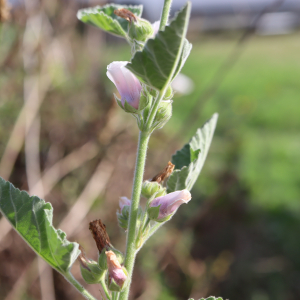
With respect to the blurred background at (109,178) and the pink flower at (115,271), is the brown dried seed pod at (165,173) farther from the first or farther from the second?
the blurred background at (109,178)

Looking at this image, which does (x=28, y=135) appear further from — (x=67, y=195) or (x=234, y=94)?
(x=234, y=94)

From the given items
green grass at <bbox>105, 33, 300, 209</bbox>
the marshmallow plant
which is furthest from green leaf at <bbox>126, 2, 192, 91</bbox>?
green grass at <bbox>105, 33, 300, 209</bbox>

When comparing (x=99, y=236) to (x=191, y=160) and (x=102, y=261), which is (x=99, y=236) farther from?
(x=191, y=160)

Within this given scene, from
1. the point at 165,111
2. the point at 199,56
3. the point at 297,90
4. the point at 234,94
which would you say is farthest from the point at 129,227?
the point at 199,56

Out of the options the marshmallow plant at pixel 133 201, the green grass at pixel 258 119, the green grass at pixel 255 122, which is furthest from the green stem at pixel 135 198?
the green grass at pixel 258 119

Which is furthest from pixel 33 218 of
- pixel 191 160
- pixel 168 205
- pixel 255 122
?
pixel 255 122

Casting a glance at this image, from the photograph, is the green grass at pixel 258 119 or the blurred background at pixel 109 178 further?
the green grass at pixel 258 119
